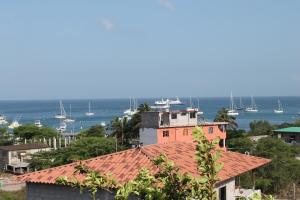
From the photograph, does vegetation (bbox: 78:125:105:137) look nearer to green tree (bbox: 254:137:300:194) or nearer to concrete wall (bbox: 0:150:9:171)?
concrete wall (bbox: 0:150:9:171)

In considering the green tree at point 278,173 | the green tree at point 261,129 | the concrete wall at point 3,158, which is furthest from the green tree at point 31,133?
the green tree at point 278,173

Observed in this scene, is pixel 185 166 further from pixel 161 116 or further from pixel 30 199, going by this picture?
pixel 161 116

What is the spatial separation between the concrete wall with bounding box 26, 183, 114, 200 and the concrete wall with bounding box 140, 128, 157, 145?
1361 inches

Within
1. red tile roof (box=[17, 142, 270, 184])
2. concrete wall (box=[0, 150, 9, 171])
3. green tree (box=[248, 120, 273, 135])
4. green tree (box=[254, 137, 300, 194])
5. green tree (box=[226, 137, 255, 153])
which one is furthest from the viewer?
green tree (box=[248, 120, 273, 135])

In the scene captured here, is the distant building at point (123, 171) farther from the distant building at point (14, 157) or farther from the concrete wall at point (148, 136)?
the distant building at point (14, 157)

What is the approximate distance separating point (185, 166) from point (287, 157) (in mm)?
24074

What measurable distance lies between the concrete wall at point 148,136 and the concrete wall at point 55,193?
3456 cm

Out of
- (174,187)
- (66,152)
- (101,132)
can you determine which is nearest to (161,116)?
(66,152)

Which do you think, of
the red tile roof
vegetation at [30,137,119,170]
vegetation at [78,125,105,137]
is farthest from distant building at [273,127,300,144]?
the red tile roof

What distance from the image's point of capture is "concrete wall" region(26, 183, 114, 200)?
15541mm

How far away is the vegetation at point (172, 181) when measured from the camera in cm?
456

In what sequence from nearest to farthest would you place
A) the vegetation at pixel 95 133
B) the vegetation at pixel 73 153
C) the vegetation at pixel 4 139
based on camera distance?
1. the vegetation at pixel 73 153
2. the vegetation at pixel 4 139
3. the vegetation at pixel 95 133

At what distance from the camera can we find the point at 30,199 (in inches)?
664

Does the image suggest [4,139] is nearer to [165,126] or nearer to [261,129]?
[165,126]
